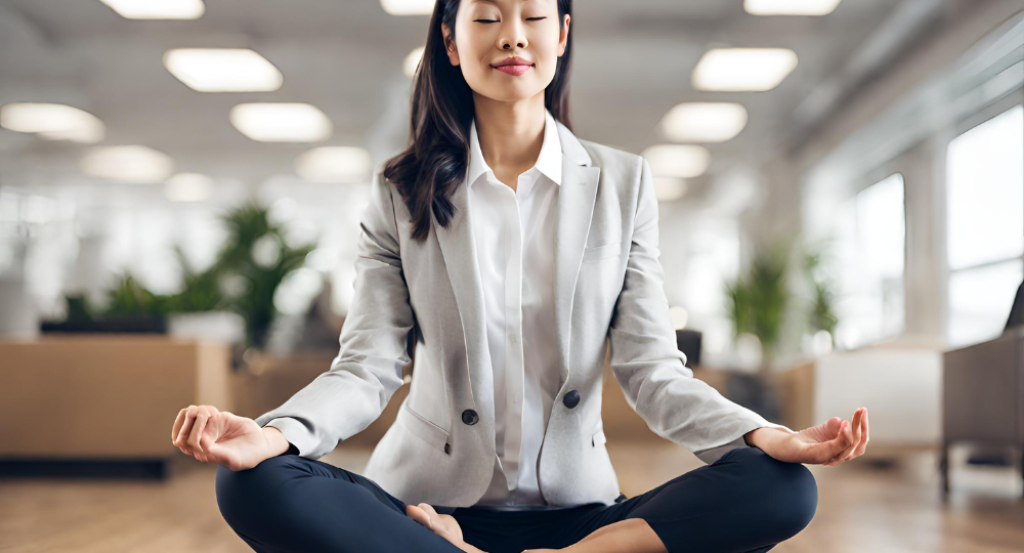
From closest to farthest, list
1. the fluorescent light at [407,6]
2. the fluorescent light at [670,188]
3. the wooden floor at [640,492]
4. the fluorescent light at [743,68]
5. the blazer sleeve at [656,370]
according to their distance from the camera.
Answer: the blazer sleeve at [656,370], the wooden floor at [640,492], the fluorescent light at [407,6], the fluorescent light at [743,68], the fluorescent light at [670,188]

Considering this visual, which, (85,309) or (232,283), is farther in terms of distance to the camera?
(232,283)

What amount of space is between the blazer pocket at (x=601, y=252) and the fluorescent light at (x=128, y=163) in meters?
8.50

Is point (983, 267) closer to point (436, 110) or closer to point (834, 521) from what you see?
point (834, 521)

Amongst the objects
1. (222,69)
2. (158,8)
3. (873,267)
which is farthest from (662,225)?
(158,8)

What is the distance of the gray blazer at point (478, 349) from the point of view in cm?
125

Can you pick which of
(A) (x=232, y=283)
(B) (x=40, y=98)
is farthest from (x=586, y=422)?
(B) (x=40, y=98)

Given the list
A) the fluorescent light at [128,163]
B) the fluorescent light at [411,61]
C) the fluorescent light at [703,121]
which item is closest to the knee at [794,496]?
the fluorescent light at [411,61]

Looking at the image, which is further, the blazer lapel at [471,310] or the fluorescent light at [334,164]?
the fluorescent light at [334,164]

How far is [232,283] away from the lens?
568cm

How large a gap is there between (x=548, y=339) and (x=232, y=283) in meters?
4.85

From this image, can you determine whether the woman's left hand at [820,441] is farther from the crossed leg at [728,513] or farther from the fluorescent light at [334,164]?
the fluorescent light at [334,164]

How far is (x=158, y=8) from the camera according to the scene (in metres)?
5.58

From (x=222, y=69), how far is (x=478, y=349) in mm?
6032

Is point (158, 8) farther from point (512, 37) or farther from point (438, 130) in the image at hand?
point (512, 37)
